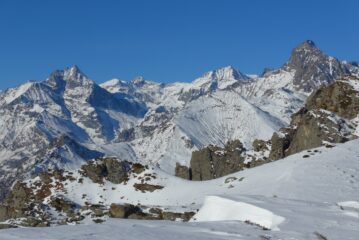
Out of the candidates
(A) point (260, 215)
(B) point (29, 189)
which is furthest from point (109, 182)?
(A) point (260, 215)

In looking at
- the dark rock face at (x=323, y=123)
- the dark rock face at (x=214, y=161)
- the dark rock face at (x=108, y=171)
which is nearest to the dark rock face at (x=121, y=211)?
the dark rock face at (x=323, y=123)

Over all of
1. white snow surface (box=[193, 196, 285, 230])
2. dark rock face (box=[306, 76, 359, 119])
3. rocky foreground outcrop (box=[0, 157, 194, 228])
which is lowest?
white snow surface (box=[193, 196, 285, 230])

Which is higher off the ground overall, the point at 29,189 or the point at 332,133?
the point at 332,133

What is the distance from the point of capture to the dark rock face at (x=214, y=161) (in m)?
137

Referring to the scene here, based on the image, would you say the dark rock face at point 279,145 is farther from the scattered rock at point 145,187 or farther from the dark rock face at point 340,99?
the scattered rock at point 145,187

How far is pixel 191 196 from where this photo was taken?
93500 millimetres

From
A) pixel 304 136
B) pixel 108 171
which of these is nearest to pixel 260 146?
pixel 304 136

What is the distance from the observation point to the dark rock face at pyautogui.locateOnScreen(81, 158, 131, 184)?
11887 cm

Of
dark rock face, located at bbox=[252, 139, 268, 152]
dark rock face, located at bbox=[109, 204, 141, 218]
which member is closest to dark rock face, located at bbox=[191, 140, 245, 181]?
dark rock face, located at bbox=[252, 139, 268, 152]

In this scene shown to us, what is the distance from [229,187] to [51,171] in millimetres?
52923

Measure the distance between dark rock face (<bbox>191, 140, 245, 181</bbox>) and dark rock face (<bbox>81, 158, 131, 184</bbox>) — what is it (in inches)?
848

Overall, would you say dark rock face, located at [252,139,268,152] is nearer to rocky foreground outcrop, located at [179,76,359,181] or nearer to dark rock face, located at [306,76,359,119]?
rocky foreground outcrop, located at [179,76,359,181]

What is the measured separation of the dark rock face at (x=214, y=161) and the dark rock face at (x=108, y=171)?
848 inches

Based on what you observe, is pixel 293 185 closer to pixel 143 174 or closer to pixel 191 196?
pixel 191 196
